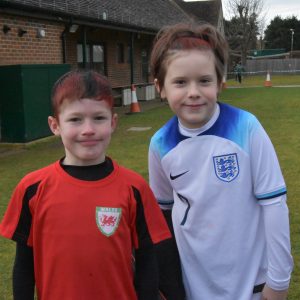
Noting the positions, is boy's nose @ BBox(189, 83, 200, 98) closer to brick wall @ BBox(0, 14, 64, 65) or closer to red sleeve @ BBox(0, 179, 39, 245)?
red sleeve @ BBox(0, 179, 39, 245)

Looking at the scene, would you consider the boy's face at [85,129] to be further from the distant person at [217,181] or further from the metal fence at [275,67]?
the metal fence at [275,67]

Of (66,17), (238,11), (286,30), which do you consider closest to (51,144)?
(66,17)

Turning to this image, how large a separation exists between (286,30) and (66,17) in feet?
225

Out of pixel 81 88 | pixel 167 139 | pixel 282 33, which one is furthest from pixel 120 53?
pixel 282 33

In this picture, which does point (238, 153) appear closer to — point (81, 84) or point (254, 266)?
point (254, 266)

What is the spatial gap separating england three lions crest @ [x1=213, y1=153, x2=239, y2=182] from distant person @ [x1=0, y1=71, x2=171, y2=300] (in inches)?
11.2

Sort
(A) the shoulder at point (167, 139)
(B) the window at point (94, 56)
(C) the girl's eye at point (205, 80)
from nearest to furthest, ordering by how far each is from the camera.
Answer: (C) the girl's eye at point (205, 80) < (A) the shoulder at point (167, 139) < (B) the window at point (94, 56)

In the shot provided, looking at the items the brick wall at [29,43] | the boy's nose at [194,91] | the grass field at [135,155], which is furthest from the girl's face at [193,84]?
the brick wall at [29,43]

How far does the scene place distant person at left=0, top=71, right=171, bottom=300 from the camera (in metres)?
1.77

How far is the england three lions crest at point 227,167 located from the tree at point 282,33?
7787 cm

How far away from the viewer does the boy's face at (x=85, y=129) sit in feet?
5.94

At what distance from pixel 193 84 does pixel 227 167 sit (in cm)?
35

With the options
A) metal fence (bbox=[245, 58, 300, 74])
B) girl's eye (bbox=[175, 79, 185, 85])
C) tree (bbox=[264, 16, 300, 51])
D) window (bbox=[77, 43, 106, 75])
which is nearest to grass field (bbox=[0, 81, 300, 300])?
girl's eye (bbox=[175, 79, 185, 85])

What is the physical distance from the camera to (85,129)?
180 cm
